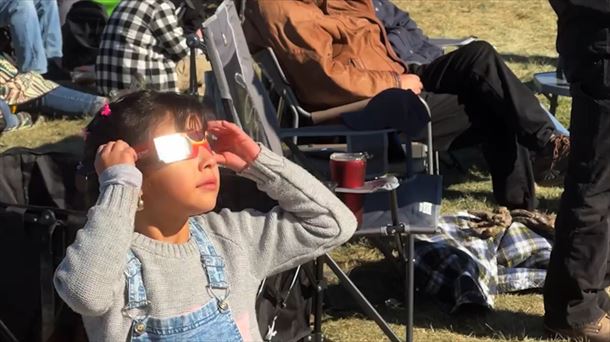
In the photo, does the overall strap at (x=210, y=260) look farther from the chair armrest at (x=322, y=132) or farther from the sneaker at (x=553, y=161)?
the sneaker at (x=553, y=161)

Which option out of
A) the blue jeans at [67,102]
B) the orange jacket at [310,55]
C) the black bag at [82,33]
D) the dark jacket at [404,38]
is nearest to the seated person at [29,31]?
the blue jeans at [67,102]

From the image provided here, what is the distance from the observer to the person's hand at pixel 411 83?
4637 mm

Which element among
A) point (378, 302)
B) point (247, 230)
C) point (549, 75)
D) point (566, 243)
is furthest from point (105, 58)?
point (247, 230)

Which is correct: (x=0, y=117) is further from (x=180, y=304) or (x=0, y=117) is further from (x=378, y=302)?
(x=180, y=304)

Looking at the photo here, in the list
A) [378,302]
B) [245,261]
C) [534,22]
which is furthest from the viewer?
[534,22]

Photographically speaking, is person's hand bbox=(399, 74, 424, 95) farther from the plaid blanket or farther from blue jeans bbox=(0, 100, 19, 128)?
blue jeans bbox=(0, 100, 19, 128)

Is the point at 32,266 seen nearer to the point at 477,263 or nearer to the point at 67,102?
the point at 477,263

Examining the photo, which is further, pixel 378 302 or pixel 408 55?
pixel 408 55

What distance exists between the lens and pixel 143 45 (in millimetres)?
6543

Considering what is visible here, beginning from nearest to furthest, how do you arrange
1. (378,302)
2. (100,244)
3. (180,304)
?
(100,244), (180,304), (378,302)

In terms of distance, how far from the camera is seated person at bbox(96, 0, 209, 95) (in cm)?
645

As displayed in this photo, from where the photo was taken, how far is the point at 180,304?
7.17 ft

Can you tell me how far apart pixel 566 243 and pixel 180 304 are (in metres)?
1.69

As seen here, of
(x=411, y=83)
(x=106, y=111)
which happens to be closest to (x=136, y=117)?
(x=106, y=111)
